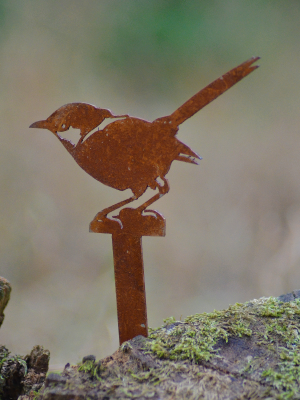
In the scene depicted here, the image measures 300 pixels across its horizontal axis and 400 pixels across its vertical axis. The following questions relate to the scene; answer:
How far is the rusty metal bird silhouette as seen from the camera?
3.92 feet

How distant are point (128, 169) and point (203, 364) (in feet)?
2.23

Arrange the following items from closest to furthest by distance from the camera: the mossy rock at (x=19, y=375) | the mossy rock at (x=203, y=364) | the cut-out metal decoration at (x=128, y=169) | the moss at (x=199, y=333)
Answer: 1. the mossy rock at (x=203, y=364)
2. the moss at (x=199, y=333)
3. the cut-out metal decoration at (x=128, y=169)
4. the mossy rock at (x=19, y=375)

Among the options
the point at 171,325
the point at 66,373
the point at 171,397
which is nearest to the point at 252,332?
the point at 171,325

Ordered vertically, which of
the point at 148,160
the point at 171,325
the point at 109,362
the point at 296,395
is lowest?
the point at 296,395

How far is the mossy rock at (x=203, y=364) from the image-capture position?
3.10ft

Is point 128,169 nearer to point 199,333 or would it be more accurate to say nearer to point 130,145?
point 130,145

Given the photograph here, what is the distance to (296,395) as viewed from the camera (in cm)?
93

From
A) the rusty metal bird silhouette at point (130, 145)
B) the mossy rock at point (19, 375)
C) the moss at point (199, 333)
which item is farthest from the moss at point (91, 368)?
the rusty metal bird silhouette at point (130, 145)

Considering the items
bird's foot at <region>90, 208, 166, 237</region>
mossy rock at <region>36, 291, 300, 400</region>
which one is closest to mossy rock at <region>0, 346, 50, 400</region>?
mossy rock at <region>36, 291, 300, 400</region>

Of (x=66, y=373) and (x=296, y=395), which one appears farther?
(x=66, y=373)

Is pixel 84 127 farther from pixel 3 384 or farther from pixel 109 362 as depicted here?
pixel 3 384

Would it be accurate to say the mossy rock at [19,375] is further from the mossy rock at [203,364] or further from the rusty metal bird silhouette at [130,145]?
the rusty metal bird silhouette at [130,145]

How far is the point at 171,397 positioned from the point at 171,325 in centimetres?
40

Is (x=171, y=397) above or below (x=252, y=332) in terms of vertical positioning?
below
